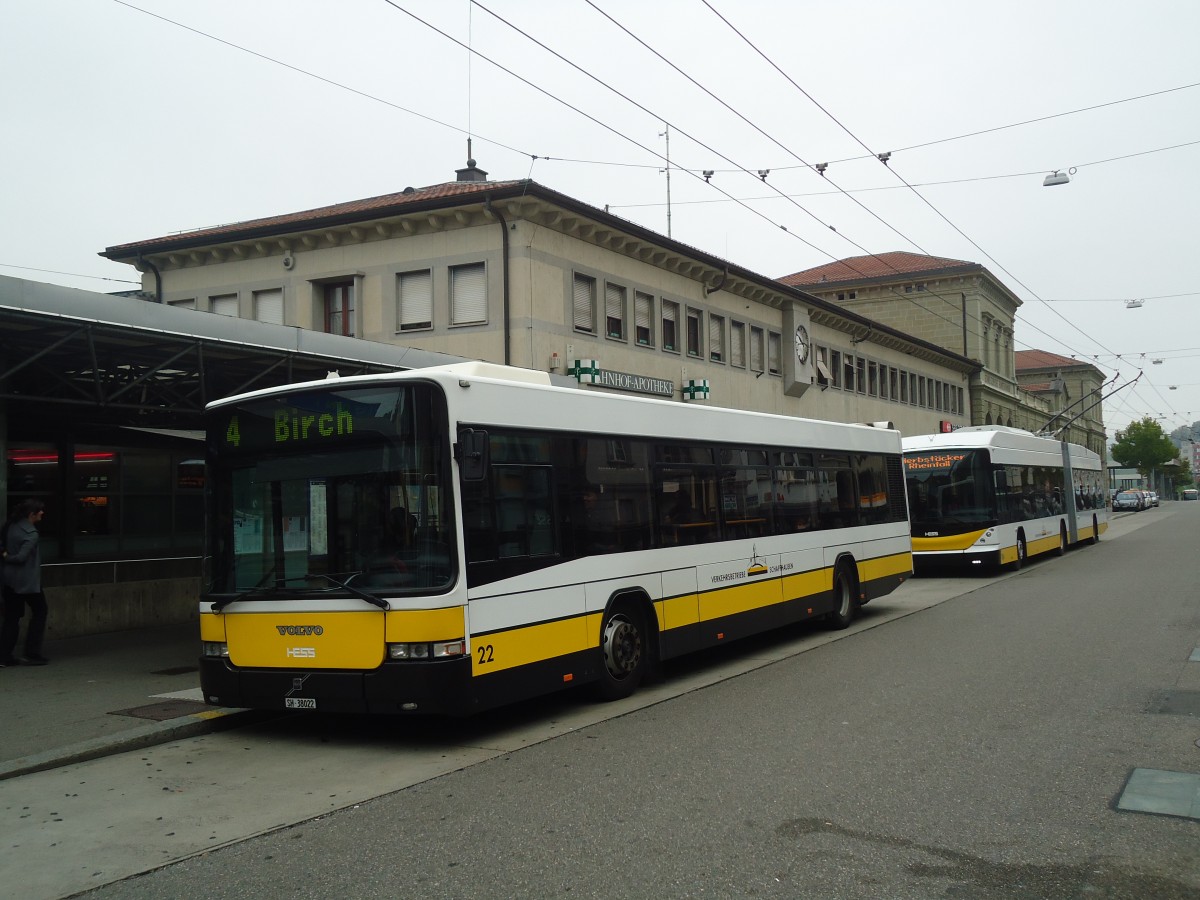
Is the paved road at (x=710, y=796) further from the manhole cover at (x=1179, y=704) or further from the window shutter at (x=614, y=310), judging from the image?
the window shutter at (x=614, y=310)

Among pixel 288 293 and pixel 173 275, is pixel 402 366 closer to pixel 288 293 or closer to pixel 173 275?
pixel 288 293

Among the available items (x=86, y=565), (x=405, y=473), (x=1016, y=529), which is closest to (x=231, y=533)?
(x=405, y=473)

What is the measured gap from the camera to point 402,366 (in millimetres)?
14672

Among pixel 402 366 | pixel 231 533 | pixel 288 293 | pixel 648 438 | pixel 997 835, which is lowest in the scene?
pixel 997 835

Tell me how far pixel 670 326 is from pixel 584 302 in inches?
175

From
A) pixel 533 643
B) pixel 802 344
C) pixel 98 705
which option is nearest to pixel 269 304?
pixel 802 344

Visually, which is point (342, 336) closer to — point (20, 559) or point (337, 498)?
point (20, 559)

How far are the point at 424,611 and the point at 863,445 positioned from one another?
10.2 metres

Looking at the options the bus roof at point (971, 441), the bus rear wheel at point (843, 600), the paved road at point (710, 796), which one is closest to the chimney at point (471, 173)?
the bus roof at point (971, 441)

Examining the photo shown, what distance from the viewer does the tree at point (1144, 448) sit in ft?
435

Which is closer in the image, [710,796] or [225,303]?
[710,796]

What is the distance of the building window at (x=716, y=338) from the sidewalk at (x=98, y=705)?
21.7 m

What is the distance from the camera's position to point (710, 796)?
21.3 ft

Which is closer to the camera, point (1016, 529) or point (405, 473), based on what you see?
point (405, 473)
